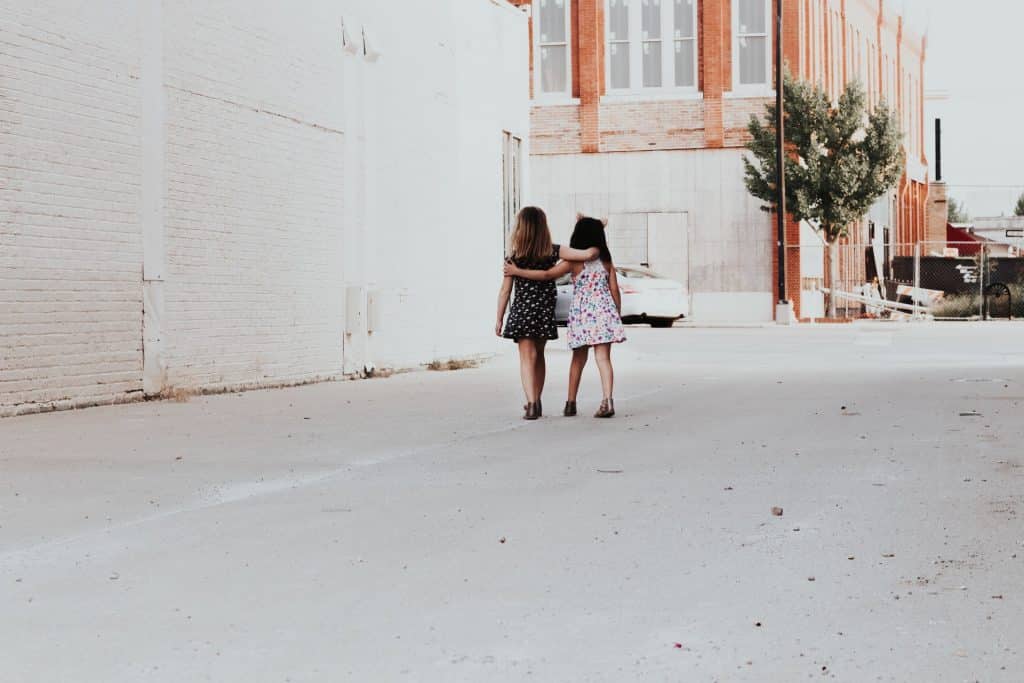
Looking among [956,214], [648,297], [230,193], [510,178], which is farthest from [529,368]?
[956,214]

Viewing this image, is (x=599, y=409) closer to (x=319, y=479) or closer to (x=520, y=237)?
(x=520, y=237)

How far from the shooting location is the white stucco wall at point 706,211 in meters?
46.0

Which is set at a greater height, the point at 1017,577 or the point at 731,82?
the point at 731,82

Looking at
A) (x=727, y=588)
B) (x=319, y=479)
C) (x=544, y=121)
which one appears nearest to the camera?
(x=727, y=588)

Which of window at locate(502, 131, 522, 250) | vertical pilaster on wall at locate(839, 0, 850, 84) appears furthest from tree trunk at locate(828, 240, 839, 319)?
window at locate(502, 131, 522, 250)

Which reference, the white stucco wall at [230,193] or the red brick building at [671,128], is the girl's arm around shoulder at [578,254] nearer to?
the white stucco wall at [230,193]

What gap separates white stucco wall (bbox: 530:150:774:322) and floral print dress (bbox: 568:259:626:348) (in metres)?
31.9

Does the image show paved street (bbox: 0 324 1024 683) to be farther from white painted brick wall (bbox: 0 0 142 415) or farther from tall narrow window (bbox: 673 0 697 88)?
tall narrow window (bbox: 673 0 697 88)

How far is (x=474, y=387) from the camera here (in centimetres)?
1852

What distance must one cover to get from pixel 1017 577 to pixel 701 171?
4082 centimetres

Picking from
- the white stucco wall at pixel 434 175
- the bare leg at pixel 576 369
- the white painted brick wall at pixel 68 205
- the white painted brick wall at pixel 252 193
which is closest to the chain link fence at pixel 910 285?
the white stucco wall at pixel 434 175

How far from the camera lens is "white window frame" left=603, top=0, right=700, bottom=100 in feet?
154

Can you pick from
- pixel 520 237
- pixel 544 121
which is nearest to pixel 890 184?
pixel 544 121

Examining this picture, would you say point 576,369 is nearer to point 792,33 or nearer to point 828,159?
point 828,159
